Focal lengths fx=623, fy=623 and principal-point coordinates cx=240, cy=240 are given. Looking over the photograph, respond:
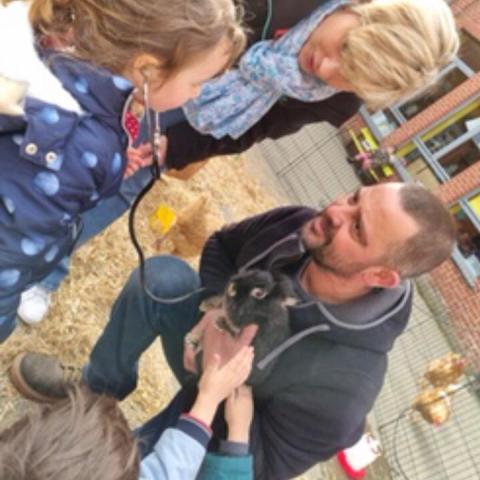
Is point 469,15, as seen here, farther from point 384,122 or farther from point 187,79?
point 187,79

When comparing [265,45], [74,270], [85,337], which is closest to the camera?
[265,45]

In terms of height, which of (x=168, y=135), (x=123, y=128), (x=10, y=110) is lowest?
(x=168, y=135)

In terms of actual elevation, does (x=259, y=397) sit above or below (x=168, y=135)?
below

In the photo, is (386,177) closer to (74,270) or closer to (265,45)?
(74,270)

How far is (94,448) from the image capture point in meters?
1.27

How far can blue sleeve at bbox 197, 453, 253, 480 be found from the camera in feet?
6.01

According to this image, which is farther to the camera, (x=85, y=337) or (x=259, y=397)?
(x=85, y=337)

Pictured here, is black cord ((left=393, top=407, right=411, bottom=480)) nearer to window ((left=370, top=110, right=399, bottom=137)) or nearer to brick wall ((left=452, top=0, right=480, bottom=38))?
window ((left=370, top=110, right=399, bottom=137))

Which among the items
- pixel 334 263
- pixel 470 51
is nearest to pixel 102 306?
pixel 334 263

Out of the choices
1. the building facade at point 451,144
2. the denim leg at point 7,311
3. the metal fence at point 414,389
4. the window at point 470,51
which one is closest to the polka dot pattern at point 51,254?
the denim leg at point 7,311

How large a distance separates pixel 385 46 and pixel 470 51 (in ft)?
36.1

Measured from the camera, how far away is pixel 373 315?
1.95 m

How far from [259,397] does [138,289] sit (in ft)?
2.15

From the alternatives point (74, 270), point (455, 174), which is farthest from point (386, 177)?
point (74, 270)
